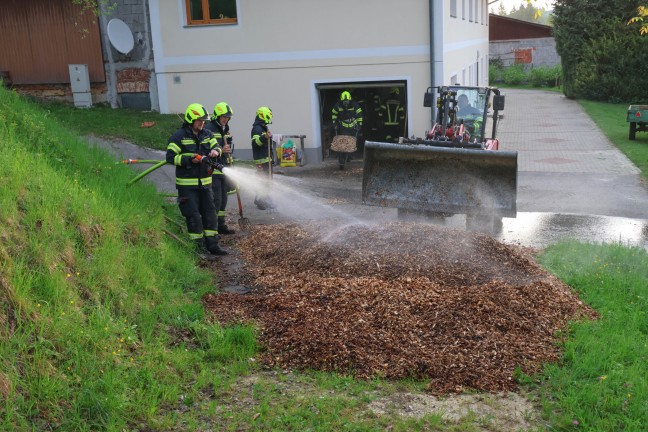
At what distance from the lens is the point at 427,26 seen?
15.9 metres

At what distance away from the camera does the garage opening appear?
1761cm

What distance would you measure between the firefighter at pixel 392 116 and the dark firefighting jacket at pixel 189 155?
31.7ft

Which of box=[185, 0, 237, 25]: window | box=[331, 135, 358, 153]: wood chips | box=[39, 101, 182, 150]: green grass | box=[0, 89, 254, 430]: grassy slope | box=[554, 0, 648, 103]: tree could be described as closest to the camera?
box=[0, 89, 254, 430]: grassy slope

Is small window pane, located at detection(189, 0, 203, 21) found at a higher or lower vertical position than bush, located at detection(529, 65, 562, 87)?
higher

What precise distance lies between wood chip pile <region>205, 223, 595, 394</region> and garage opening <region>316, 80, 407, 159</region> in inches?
376

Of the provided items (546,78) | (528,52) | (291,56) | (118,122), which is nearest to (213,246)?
(118,122)

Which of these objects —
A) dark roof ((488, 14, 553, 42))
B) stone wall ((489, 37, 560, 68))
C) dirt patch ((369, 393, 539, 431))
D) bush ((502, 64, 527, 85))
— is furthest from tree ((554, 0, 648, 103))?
dirt patch ((369, 393, 539, 431))

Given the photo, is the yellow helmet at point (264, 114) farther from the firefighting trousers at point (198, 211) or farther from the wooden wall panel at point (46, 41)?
the wooden wall panel at point (46, 41)

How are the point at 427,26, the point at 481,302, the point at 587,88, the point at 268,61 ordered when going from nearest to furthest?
the point at 481,302 → the point at 427,26 → the point at 268,61 → the point at 587,88

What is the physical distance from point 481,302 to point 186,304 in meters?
2.82

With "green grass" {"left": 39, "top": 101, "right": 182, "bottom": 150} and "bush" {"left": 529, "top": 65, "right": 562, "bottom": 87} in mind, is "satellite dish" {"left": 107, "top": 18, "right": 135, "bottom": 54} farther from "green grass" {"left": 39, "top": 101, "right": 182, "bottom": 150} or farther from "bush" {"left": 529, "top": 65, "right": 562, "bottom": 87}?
"bush" {"left": 529, "top": 65, "right": 562, "bottom": 87}

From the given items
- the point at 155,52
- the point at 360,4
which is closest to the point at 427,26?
the point at 360,4

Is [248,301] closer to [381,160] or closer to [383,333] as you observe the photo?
[383,333]

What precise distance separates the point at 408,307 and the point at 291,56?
11762mm
